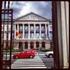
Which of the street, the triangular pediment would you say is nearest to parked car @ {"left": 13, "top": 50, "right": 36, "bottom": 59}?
the street

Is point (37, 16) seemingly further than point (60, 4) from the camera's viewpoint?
Yes

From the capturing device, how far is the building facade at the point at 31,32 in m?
2.70

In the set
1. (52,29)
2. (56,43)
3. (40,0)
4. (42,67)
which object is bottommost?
(42,67)

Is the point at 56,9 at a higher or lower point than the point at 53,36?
higher

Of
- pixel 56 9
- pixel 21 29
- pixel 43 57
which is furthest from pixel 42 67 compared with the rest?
pixel 56 9

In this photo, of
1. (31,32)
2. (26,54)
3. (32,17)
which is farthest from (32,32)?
(26,54)

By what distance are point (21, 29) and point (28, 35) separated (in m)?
0.13

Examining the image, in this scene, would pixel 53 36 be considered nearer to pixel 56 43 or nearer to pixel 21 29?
pixel 56 43

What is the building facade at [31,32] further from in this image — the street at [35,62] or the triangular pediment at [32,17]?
the street at [35,62]

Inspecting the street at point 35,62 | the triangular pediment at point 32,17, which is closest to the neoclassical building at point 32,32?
the triangular pediment at point 32,17

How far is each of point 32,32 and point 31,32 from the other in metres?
0.02

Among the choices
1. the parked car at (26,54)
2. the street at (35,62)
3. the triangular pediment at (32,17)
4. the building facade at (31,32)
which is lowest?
the street at (35,62)

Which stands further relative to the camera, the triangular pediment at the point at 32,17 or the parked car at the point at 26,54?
the triangular pediment at the point at 32,17

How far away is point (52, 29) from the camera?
2660 millimetres
